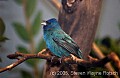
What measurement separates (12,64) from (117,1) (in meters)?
0.54

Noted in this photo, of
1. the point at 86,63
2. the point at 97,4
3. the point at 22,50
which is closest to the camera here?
the point at 86,63

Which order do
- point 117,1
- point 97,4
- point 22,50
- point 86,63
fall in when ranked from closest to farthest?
point 86,63 < point 97,4 < point 22,50 < point 117,1

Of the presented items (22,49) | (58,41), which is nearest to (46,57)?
(58,41)

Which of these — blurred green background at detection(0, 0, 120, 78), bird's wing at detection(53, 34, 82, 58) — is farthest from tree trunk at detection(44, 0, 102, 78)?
blurred green background at detection(0, 0, 120, 78)

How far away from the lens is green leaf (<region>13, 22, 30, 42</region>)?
39.3 inches

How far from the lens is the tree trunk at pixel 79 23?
0.85 m

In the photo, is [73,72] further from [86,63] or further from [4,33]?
[4,33]

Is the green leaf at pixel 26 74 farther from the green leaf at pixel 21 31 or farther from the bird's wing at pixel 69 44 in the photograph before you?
the bird's wing at pixel 69 44

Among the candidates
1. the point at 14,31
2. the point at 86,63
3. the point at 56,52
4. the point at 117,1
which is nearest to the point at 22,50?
the point at 14,31

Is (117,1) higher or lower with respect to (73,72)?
higher

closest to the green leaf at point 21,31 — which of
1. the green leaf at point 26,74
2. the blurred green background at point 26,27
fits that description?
the blurred green background at point 26,27

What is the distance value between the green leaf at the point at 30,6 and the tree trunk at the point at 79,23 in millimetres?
179

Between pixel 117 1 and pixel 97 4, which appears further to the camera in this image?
pixel 117 1

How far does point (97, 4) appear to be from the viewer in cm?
87
